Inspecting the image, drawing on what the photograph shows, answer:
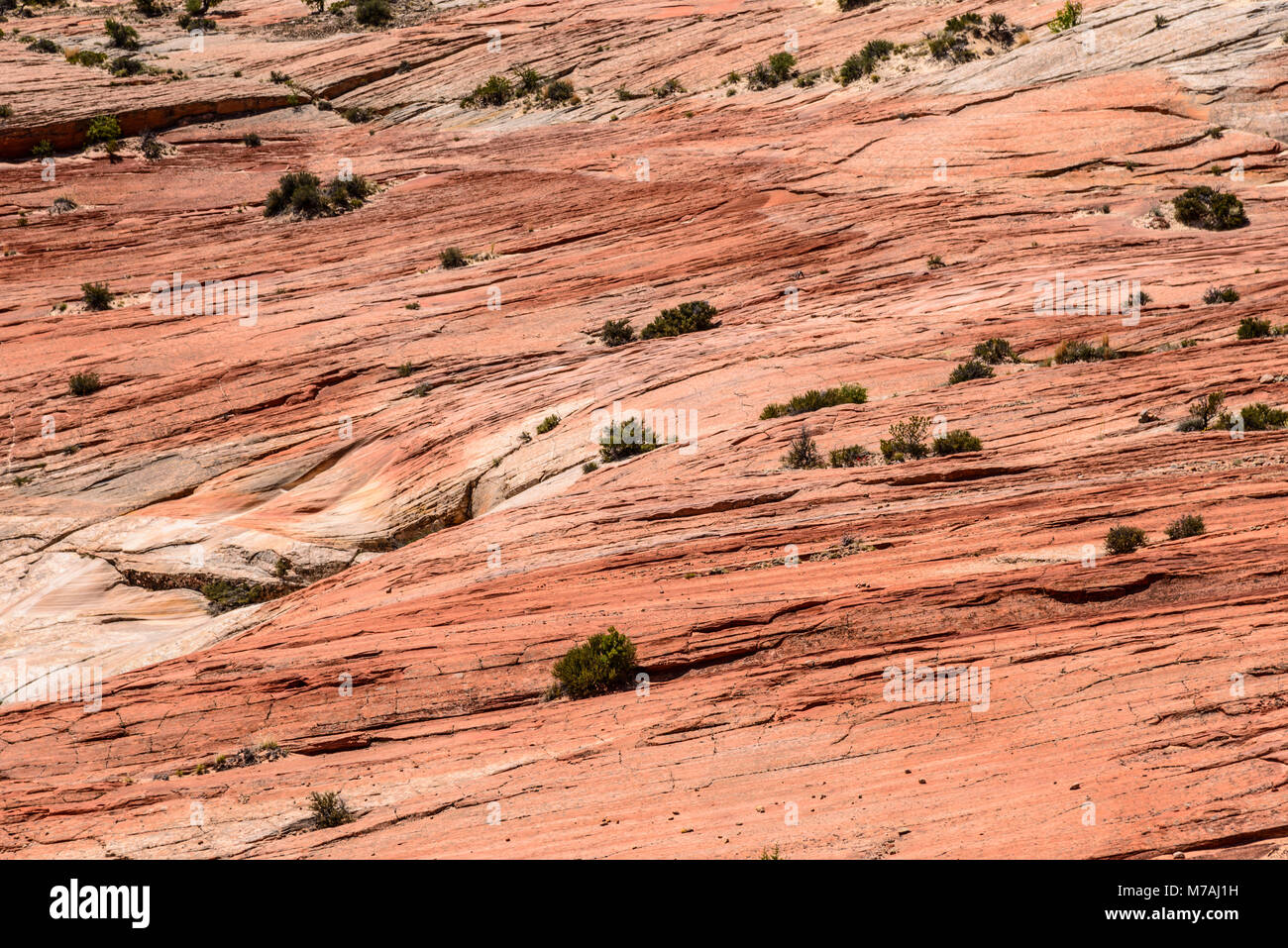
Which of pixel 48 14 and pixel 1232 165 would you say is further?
pixel 48 14

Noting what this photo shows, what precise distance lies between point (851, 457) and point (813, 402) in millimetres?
2036

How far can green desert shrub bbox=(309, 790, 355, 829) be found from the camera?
10930 mm

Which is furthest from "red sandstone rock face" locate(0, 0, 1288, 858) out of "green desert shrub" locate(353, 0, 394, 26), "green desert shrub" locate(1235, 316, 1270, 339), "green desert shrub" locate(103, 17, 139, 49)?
"green desert shrub" locate(353, 0, 394, 26)

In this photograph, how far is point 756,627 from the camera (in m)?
12.7

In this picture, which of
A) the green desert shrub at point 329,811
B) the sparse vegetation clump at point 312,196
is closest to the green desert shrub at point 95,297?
the sparse vegetation clump at point 312,196

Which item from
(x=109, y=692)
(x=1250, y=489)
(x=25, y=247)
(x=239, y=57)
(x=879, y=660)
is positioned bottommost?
(x=109, y=692)

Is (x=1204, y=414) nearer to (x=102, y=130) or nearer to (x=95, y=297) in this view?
(x=95, y=297)

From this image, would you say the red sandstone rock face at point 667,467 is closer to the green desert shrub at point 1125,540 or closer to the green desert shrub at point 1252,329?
the green desert shrub at point 1125,540

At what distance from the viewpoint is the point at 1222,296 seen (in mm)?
19203

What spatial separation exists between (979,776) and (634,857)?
3159 mm

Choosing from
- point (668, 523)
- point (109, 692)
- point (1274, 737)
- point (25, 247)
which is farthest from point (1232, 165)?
point (25, 247)

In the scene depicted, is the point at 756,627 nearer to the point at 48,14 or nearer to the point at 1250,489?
the point at 1250,489

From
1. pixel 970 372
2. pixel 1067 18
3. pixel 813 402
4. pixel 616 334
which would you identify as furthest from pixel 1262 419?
pixel 1067 18
